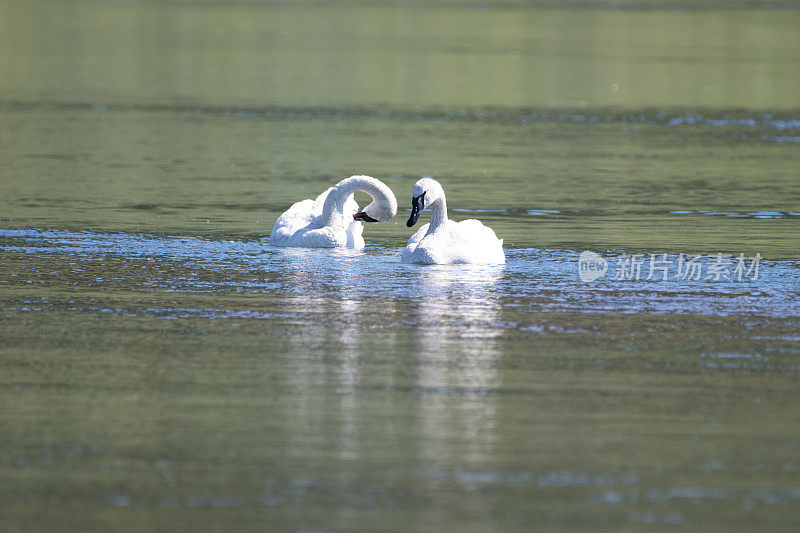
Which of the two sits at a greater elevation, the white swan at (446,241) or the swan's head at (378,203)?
the swan's head at (378,203)

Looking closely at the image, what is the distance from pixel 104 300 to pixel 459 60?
125 feet

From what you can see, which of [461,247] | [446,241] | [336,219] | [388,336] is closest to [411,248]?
[446,241]

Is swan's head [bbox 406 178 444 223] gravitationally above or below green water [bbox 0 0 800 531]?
above

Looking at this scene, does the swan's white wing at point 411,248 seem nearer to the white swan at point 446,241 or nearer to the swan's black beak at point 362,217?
the white swan at point 446,241

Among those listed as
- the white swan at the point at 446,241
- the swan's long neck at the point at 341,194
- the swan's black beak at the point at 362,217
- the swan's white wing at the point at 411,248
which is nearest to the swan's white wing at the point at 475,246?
the white swan at the point at 446,241

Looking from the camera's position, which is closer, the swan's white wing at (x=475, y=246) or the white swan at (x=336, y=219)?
the swan's white wing at (x=475, y=246)

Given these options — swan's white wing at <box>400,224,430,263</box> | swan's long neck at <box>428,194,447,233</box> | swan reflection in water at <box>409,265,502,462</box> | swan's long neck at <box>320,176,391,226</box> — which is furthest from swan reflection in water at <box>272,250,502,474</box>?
swan's long neck at <box>320,176,391,226</box>

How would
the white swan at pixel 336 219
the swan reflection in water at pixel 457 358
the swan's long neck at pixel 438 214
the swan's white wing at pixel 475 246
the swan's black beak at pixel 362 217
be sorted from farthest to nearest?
the swan's black beak at pixel 362 217 < the white swan at pixel 336 219 < the swan's long neck at pixel 438 214 < the swan's white wing at pixel 475 246 < the swan reflection in water at pixel 457 358

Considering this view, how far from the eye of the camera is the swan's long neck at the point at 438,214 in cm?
1562

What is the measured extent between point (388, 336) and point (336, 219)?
522 centimetres

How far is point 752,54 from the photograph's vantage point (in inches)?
2163

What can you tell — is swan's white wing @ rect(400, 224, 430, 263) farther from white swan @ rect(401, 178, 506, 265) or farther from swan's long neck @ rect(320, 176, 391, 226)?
swan's long neck @ rect(320, 176, 391, 226)

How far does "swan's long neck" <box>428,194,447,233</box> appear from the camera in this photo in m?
15.6

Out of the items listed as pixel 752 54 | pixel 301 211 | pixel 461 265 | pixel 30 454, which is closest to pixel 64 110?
pixel 301 211
